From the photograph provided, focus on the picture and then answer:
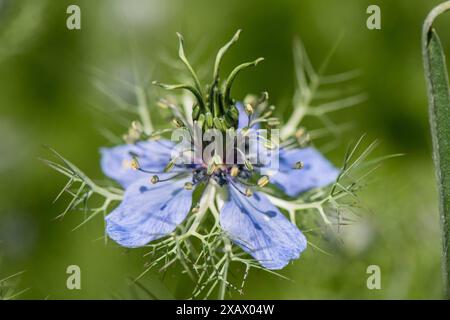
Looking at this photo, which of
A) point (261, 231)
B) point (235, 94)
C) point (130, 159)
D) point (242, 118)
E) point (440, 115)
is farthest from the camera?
point (235, 94)

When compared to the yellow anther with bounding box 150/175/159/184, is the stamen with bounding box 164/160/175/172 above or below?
above

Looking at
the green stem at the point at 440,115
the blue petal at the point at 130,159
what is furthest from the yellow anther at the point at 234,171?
the green stem at the point at 440,115

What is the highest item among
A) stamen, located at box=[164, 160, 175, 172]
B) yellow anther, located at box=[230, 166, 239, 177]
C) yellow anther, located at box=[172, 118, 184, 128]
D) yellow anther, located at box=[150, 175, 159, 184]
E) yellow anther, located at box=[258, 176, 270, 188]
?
yellow anther, located at box=[172, 118, 184, 128]

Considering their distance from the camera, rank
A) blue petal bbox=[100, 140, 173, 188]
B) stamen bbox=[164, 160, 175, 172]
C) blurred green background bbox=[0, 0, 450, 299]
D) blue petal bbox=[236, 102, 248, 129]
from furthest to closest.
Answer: blurred green background bbox=[0, 0, 450, 299] < blue petal bbox=[236, 102, 248, 129] < blue petal bbox=[100, 140, 173, 188] < stamen bbox=[164, 160, 175, 172]

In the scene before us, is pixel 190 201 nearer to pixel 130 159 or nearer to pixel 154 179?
pixel 154 179

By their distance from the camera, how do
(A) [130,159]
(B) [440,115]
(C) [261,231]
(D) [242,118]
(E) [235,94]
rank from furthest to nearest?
1. (E) [235,94]
2. (D) [242,118]
3. (A) [130,159]
4. (C) [261,231]
5. (B) [440,115]

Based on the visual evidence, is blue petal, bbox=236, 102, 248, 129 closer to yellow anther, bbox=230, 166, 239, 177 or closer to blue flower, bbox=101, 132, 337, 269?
blue flower, bbox=101, 132, 337, 269

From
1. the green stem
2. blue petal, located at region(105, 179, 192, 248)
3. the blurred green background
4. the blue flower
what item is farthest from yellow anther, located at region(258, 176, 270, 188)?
the blurred green background

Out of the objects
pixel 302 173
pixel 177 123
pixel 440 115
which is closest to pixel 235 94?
pixel 302 173

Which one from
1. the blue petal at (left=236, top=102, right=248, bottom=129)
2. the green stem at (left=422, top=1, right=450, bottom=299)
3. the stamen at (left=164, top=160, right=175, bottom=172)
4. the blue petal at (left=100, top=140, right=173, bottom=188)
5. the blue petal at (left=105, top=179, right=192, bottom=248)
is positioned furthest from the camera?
the blue petal at (left=236, top=102, right=248, bottom=129)
